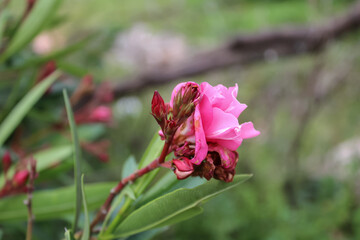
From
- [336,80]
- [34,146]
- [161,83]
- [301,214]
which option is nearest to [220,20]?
[336,80]

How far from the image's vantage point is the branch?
1.56m

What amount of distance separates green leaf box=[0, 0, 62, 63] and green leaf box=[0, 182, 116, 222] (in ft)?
0.96

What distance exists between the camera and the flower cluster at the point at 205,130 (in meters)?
0.36

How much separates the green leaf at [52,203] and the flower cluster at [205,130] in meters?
0.29

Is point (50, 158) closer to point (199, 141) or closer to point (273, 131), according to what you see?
point (199, 141)

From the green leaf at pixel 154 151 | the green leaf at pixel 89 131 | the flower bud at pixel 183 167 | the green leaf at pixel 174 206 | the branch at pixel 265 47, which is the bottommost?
the green leaf at pixel 174 206

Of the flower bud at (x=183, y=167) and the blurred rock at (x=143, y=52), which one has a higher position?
the blurred rock at (x=143, y=52)

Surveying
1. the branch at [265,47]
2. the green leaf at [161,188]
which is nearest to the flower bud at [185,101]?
the green leaf at [161,188]

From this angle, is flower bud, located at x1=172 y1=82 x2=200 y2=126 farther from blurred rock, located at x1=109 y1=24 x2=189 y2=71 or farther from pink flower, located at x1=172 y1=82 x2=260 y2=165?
blurred rock, located at x1=109 y1=24 x2=189 y2=71

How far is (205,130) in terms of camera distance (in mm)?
366

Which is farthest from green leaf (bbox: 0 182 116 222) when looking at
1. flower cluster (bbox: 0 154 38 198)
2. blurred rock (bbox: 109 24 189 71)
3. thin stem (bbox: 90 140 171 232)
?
blurred rock (bbox: 109 24 189 71)

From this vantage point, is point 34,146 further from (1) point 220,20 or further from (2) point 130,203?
(1) point 220,20

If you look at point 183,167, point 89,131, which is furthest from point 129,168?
point 89,131

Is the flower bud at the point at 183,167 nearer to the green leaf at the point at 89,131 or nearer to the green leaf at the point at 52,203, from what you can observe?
the green leaf at the point at 52,203
